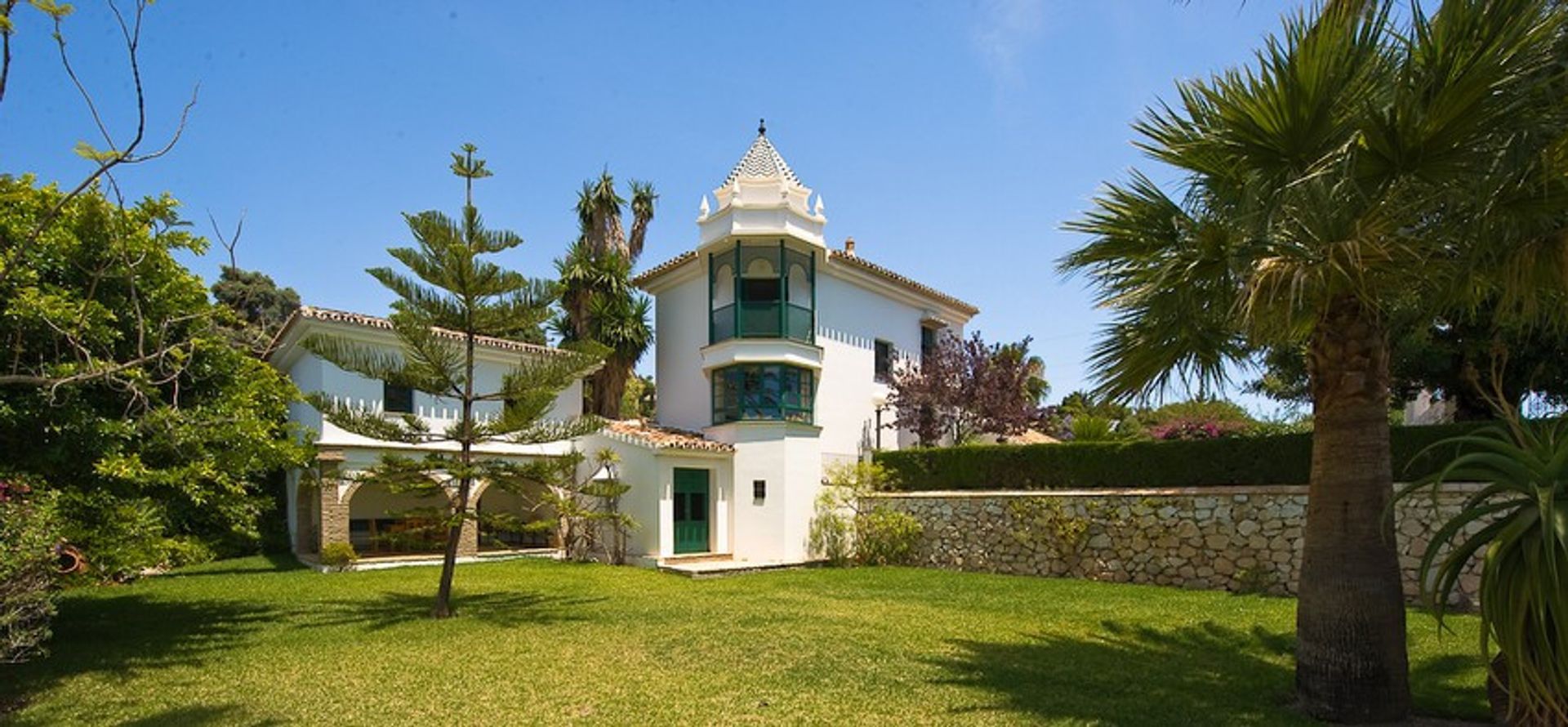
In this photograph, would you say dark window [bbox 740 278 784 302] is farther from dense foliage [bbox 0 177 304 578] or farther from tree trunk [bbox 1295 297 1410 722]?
tree trunk [bbox 1295 297 1410 722]

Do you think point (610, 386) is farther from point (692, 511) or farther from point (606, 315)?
point (692, 511)

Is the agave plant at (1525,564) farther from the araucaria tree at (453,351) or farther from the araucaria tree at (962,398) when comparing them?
the araucaria tree at (962,398)

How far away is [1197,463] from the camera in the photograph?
14.5 metres

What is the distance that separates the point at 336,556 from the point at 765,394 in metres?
9.92

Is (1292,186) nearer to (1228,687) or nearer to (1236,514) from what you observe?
(1228,687)

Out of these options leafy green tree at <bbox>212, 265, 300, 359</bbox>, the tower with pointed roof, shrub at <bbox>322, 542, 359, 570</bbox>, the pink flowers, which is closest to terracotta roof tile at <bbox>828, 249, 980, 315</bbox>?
the tower with pointed roof

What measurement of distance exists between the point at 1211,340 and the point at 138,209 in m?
11.0

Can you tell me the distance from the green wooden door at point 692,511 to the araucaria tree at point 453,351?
7.53m

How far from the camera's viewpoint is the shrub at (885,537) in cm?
1827

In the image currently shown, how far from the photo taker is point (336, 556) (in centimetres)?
1702

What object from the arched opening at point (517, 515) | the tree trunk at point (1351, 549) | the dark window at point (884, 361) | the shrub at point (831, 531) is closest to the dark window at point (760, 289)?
the dark window at point (884, 361)

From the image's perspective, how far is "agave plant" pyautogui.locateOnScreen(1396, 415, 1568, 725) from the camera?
164 inches

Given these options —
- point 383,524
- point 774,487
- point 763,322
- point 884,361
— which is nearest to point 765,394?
point 763,322

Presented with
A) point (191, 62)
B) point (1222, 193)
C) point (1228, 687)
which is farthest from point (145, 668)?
point (1222, 193)
